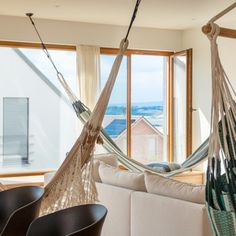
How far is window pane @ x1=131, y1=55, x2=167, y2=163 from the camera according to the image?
6.96 meters

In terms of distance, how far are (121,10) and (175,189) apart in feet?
9.57

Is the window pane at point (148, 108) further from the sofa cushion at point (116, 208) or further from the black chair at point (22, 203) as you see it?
the black chair at point (22, 203)

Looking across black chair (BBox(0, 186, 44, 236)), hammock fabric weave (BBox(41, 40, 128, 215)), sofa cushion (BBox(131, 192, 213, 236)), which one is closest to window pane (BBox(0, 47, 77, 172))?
sofa cushion (BBox(131, 192, 213, 236))

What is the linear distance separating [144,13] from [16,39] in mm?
1656

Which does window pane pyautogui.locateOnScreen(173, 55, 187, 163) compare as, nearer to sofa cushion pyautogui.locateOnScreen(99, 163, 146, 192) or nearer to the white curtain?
the white curtain

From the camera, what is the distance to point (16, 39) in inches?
237

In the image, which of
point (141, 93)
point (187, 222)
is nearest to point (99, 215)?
point (187, 222)

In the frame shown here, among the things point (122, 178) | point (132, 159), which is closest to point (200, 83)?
point (132, 159)

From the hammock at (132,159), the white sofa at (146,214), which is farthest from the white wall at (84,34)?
the white sofa at (146,214)

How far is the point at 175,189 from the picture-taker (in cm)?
319

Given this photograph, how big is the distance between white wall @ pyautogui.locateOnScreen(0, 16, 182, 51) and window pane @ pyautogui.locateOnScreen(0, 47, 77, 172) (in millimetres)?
250

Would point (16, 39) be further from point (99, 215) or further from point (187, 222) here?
point (99, 215)

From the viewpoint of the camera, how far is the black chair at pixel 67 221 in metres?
2.24

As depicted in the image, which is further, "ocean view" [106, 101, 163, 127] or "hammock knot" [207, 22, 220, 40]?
"ocean view" [106, 101, 163, 127]
